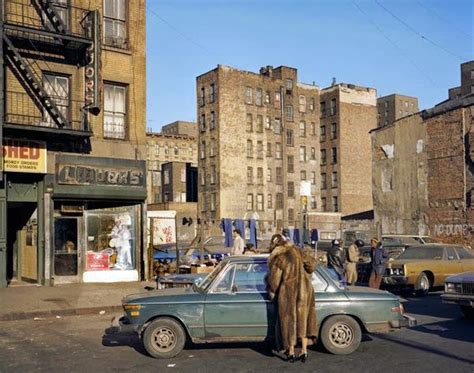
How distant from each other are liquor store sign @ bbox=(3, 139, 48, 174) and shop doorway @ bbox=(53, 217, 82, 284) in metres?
1.91

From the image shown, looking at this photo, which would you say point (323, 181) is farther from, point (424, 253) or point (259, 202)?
point (424, 253)

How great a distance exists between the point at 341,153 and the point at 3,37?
200 feet

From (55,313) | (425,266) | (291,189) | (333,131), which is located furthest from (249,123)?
(55,313)

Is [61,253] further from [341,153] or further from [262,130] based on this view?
[341,153]

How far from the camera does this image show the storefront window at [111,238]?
20.1 metres

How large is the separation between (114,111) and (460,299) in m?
13.1

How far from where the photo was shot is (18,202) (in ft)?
62.9

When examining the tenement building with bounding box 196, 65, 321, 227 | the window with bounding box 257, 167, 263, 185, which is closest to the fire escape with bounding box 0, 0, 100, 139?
the tenement building with bounding box 196, 65, 321, 227

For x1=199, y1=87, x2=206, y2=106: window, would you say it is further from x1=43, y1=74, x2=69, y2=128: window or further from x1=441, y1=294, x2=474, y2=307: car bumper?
x1=441, y1=294, x2=474, y2=307: car bumper

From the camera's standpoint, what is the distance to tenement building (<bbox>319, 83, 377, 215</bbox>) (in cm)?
7531

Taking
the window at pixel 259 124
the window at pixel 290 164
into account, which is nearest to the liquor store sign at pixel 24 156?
the window at pixel 259 124

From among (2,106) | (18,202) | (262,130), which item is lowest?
(18,202)

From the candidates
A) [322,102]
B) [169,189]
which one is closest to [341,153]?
[322,102]

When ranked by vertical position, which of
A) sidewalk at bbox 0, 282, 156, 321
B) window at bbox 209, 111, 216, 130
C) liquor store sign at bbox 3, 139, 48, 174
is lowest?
sidewalk at bbox 0, 282, 156, 321
